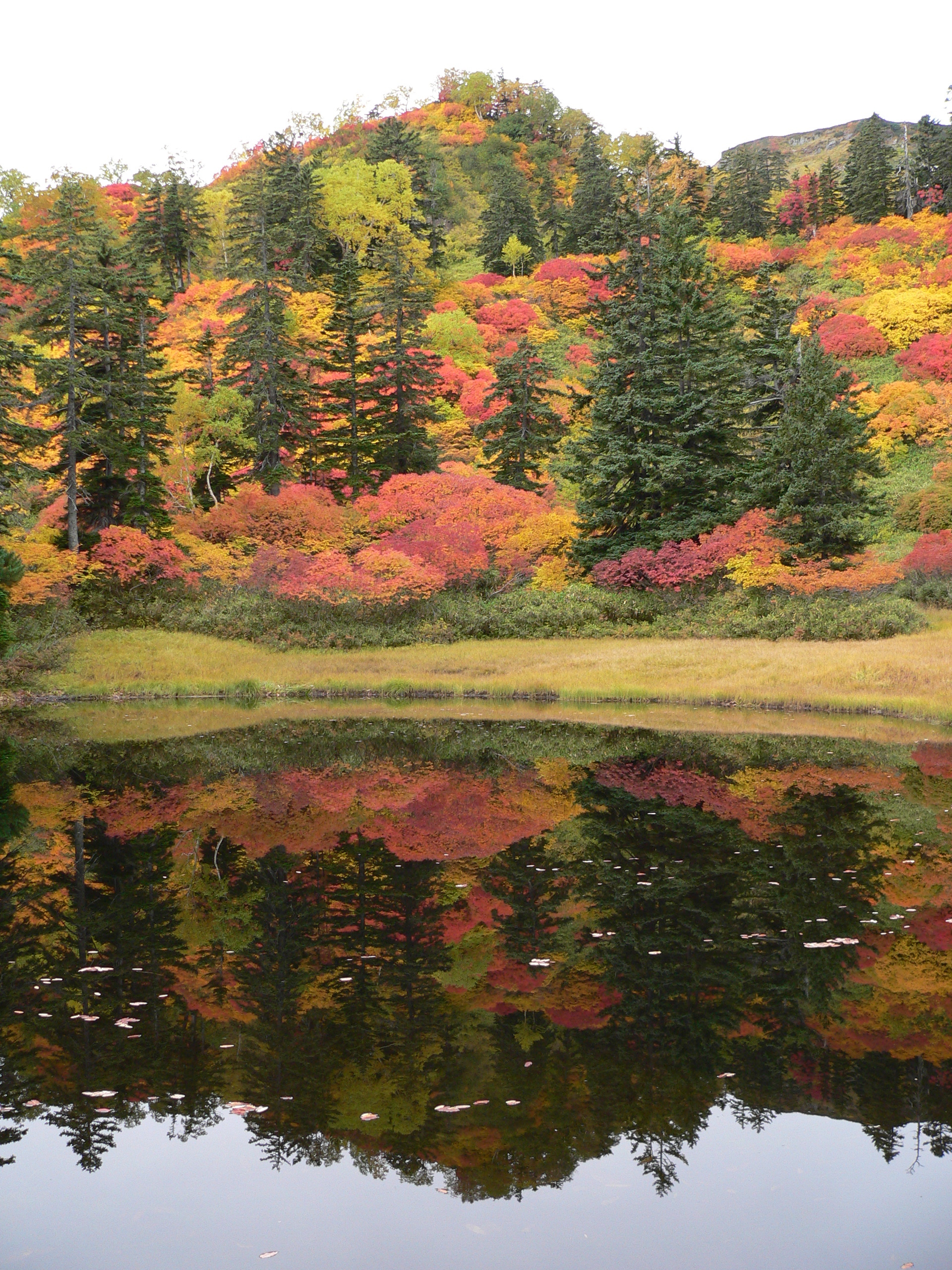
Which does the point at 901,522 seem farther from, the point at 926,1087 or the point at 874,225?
the point at 926,1087

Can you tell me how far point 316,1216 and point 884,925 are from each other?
5819mm

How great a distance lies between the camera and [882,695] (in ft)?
77.6

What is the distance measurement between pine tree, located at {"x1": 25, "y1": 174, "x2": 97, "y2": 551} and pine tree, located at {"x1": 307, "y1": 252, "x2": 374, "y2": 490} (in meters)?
9.53

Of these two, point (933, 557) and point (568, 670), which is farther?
point (933, 557)

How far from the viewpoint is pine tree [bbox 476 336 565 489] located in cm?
3997

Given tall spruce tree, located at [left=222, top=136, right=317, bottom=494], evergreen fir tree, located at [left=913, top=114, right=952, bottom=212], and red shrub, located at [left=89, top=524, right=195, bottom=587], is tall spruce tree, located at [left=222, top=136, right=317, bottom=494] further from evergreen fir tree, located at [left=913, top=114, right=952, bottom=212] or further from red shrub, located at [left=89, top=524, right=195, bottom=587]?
evergreen fir tree, located at [left=913, top=114, right=952, bottom=212]

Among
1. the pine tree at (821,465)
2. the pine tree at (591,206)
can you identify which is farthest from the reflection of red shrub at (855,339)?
the pine tree at (821,465)

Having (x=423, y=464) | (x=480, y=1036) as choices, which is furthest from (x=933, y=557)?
(x=480, y=1036)

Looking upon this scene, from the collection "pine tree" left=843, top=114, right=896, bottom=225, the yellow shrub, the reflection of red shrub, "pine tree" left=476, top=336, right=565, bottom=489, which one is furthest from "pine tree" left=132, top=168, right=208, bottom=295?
"pine tree" left=843, top=114, right=896, bottom=225

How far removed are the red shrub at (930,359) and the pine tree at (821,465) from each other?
22540 mm

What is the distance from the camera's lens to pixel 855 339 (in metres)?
56.2

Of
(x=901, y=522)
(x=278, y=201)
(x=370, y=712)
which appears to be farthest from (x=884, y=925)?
Answer: (x=278, y=201)

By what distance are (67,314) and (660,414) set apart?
22.7 metres

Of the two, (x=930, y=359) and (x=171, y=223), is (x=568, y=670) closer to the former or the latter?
(x=930, y=359)
